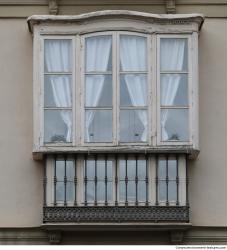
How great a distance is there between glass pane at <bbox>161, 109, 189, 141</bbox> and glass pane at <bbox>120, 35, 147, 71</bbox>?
849 mm

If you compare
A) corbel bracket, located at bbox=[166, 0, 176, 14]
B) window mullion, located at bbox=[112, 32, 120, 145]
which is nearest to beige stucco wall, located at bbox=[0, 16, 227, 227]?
corbel bracket, located at bbox=[166, 0, 176, 14]

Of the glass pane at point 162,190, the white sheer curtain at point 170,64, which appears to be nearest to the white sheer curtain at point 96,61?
the white sheer curtain at point 170,64

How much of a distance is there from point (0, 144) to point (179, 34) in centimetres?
340

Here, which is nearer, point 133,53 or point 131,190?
point 131,190

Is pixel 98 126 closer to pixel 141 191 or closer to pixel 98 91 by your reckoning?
pixel 98 91

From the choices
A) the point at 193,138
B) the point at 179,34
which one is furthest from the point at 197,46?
the point at 193,138

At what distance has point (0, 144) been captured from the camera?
63.5 feet

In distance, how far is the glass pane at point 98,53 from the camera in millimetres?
19297

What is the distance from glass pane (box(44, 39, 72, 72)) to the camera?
19328 millimetres

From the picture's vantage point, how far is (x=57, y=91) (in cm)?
1927

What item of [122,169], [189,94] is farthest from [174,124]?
[122,169]

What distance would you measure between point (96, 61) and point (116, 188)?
82.5 inches

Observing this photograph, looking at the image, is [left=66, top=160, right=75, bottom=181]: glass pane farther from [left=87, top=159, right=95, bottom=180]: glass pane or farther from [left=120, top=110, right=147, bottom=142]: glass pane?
[left=120, top=110, right=147, bottom=142]: glass pane

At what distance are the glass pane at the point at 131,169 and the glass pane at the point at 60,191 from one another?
1068 mm
